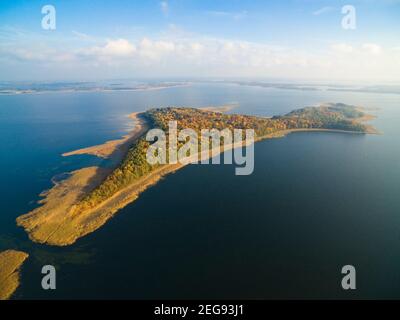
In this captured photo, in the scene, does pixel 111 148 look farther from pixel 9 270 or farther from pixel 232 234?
pixel 232 234

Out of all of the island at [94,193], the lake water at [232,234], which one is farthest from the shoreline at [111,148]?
the lake water at [232,234]

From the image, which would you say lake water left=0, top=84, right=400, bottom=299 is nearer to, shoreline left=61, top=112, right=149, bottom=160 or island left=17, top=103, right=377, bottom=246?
island left=17, top=103, right=377, bottom=246

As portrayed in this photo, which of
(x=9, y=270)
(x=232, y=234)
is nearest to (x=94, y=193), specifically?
(x=9, y=270)

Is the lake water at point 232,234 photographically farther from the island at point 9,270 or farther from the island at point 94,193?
the island at point 94,193

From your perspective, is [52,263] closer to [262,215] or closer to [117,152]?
[262,215]

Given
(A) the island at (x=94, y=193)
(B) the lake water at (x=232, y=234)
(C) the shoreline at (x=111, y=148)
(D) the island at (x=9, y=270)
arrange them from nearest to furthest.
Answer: (D) the island at (x=9, y=270) → (B) the lake water at (x=232, y=234) → (A) the island at (x=94, y=193) → (C) the shoreline at (x=111, y=148)
